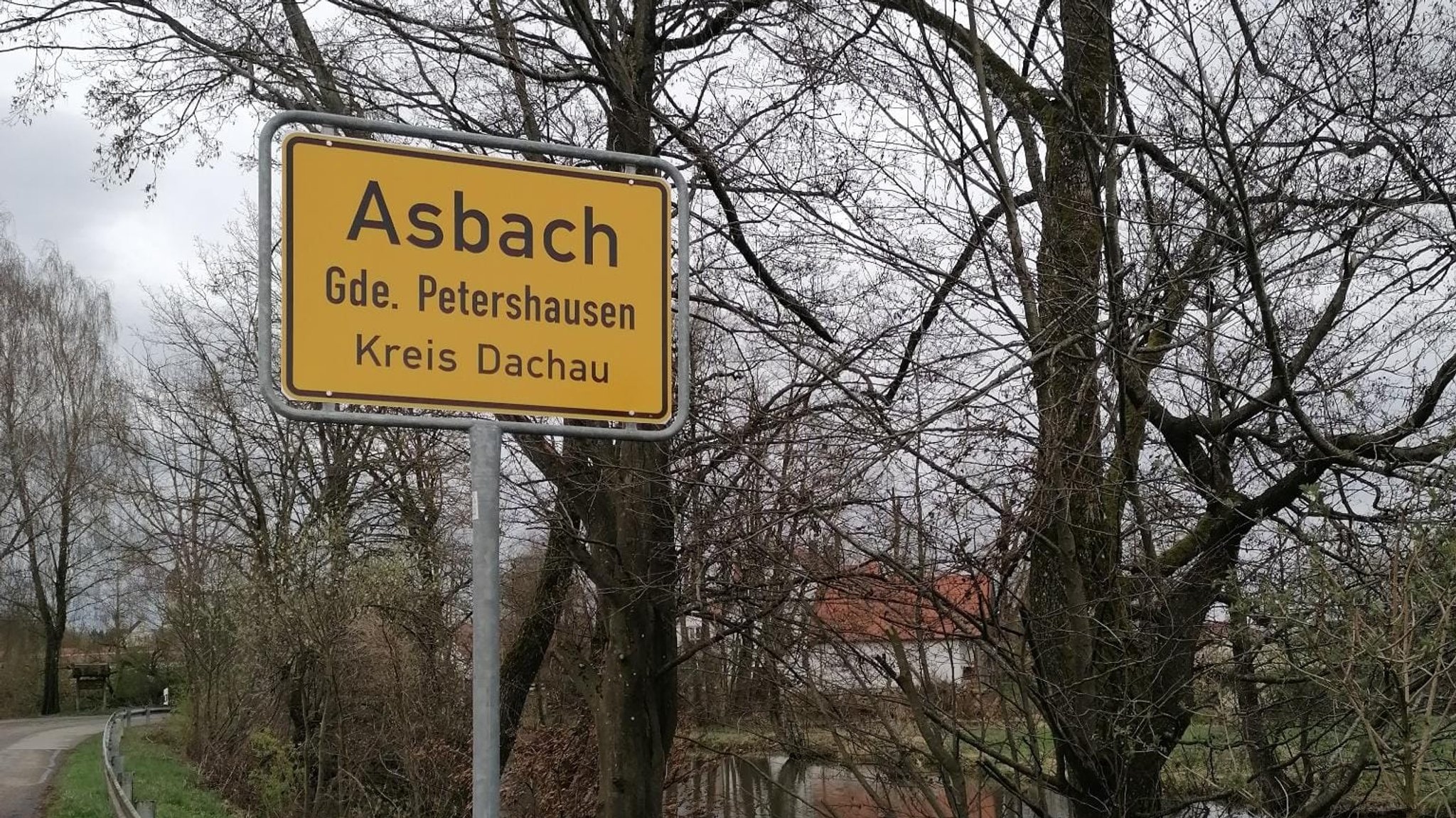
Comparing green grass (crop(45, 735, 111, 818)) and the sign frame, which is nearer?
the sign frame

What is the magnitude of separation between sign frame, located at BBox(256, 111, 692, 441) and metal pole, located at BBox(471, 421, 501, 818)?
0.07 m

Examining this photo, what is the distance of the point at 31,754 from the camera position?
23703 mm

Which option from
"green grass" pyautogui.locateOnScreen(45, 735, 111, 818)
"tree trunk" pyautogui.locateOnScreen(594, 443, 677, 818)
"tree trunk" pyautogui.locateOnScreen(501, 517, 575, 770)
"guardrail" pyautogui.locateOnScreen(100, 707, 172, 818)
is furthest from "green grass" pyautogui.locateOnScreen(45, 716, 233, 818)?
"tree trunk" pyautogui.locateOnScreen(594, 443, 677, 818)

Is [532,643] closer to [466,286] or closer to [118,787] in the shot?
[118,787]

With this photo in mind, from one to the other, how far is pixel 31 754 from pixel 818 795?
781 inches

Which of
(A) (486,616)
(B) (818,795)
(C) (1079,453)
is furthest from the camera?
(B) (818,795)

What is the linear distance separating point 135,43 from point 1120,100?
8311 millimetres

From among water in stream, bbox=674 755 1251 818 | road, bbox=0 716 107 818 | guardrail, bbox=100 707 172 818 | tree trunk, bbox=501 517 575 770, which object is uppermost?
tree trunk, bbox=501 517 575 770

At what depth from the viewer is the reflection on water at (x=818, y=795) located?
7.02 metres

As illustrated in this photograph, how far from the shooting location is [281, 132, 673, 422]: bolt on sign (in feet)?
7.30

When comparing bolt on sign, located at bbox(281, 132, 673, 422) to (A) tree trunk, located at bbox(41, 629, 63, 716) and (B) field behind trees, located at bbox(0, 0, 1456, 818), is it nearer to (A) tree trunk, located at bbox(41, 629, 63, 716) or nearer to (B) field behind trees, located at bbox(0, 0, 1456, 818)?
(B) field behind trees, located at bbox(0, 0, 1456, 818)

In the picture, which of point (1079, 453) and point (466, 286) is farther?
point (1079, 453)

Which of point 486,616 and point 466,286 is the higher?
point 466,286

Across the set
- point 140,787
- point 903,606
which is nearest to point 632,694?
point 903,606
